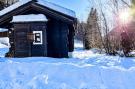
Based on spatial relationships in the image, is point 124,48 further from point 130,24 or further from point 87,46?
point 87,46

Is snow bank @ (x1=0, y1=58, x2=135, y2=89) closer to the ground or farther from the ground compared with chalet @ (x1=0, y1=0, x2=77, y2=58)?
closer to the ground

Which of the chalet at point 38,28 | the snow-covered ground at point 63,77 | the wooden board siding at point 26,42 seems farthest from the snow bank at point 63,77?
the chalet at point 38,28

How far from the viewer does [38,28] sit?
2464 centimetres

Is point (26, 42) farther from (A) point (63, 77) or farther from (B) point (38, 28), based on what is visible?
(A) point (63, 77)

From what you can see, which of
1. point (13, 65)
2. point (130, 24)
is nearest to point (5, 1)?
point (130, 24)

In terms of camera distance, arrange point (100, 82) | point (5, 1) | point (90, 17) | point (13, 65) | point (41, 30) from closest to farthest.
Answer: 1. point (100, 82)
2. point (13, 65)
3. point (41, 30)
4. point (5, 1)
5. point (90, 17)

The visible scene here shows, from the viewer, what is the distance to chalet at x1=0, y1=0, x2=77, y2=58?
969 inches

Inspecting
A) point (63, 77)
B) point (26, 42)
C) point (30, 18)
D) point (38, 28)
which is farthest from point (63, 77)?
point (26, 42)

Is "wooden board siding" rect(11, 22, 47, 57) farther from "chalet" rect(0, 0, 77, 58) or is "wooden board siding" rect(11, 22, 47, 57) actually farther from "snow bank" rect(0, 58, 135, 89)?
"snow bank" rect(0, 58, 135, 89)

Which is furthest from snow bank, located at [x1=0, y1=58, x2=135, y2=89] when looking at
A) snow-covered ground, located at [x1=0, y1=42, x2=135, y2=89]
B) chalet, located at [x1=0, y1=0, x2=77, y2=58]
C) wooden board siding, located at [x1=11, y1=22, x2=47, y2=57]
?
chalet, located at [x1=0, y1=0, x2=77, y2=58]

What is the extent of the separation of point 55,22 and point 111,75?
13811mm

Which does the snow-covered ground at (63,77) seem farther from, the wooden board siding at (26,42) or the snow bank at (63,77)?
the wooden board siding at (26,42)

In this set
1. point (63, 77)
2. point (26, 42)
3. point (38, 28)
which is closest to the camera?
point (63, 77)

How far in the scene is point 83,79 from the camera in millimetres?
12023
